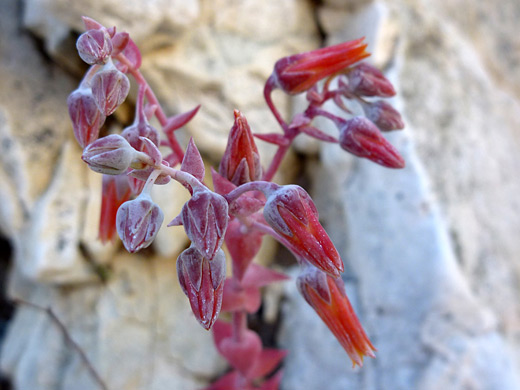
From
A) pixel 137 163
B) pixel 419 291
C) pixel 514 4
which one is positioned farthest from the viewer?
pixel 514 4

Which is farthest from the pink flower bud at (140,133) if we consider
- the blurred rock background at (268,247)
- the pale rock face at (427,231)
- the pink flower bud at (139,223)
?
the pale rock face at (427,231)

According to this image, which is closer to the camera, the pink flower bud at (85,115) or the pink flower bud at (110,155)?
the pink flower bud at (110,155)

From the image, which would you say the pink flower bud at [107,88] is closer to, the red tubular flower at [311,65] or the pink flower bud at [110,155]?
the pink flower bud at [110,155]

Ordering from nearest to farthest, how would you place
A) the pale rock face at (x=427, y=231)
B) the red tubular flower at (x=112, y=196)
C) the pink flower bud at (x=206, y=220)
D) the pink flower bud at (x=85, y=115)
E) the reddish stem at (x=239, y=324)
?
the pink flower bud at (x=206, y=220), the pink flower bud at (x=85, y=115), the red tubular flower at (x=112, y=196), the reddish stem at (x=239, y=324), the pale rock face at (x=427, y=231)

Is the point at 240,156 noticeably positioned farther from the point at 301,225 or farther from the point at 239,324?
the point at 239,324

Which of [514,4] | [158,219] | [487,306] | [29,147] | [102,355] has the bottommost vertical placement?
→ [102,355]

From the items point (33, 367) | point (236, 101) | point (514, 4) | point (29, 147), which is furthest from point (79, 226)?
point (514, 4)

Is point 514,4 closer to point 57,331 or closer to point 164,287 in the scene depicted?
point 164,287
